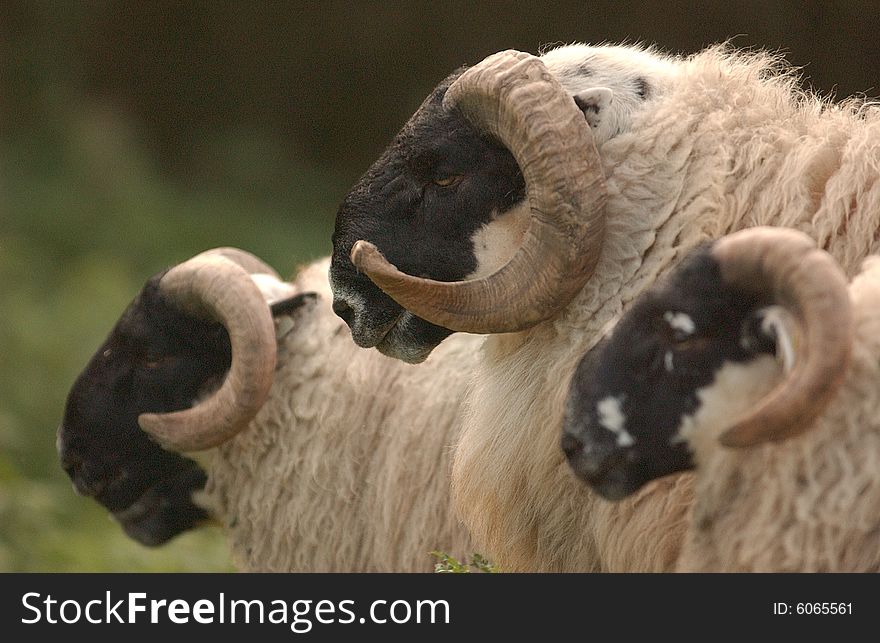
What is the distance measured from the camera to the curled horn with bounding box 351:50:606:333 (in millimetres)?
4062

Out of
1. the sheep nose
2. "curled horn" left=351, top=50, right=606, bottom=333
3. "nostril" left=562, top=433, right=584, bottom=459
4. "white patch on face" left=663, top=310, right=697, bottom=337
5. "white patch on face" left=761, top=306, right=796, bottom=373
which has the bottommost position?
the sheep nose

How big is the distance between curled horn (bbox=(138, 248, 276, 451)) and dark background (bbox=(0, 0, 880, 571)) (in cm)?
439

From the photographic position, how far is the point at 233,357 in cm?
528

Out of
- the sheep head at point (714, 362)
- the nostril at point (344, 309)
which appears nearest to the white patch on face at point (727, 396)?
the sheep head at point (714, 362)

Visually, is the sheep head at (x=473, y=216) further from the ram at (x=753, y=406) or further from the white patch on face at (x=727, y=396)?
the white patch on face at (x=727, y=396)

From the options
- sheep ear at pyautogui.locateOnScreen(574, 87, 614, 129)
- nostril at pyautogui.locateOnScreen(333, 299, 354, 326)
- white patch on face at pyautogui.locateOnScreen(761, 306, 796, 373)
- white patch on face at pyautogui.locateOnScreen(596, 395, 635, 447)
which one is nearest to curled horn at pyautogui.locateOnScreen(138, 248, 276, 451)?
nostril at pyautogui.locateOnScreen(333, 299, 354, 326)

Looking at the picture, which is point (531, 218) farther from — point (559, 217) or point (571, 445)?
point (571, 445)

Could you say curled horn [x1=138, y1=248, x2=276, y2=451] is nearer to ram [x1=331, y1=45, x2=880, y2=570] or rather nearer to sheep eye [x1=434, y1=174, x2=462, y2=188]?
ram [x1=331, y1=45, x2=880, y2=570]

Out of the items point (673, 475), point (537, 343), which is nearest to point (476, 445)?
point (537, 343)

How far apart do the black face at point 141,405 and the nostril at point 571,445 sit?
2.13 m

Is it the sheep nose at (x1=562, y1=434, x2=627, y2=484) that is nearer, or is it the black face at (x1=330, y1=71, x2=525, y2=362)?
the sheep nose at (x1=562, y1=434, x2=627, y2=484)
